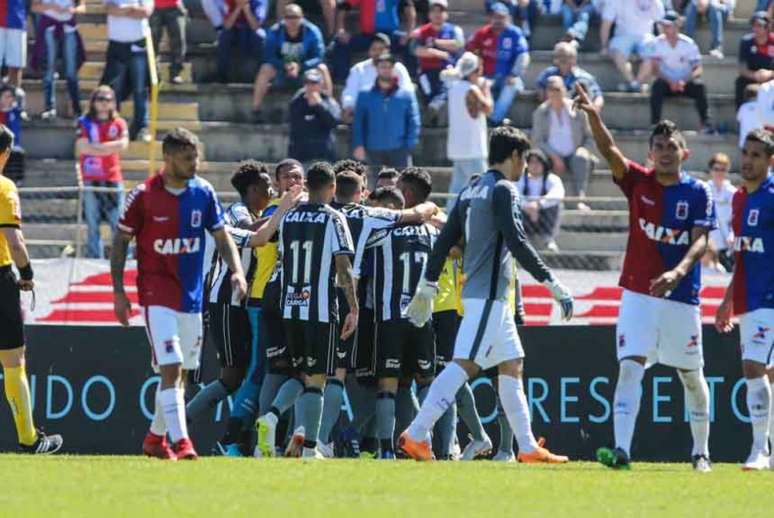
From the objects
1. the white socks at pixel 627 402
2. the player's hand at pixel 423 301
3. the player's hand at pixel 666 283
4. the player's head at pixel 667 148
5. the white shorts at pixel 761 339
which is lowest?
the white socks at pixel 627 402

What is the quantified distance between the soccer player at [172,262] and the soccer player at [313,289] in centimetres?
155

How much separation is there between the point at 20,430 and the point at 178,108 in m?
11.5

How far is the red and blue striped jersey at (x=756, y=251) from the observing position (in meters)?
13.9

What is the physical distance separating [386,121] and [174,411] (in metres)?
11.0

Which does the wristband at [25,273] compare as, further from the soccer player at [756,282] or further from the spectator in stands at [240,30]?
the spectator in stands at [240,30]

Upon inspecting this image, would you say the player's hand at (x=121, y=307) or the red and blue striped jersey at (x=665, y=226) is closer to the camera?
the player's hand at (x=121, y=307)

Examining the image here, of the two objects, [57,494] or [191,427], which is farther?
[191,427]

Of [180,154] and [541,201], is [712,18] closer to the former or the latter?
[541,201]

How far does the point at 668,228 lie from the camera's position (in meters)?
13.4

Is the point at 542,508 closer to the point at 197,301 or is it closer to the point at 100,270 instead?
the point at 197,301

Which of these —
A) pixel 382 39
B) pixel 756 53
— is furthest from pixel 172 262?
pixel 756 53

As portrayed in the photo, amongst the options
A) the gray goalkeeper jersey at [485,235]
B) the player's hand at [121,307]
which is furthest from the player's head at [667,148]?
the player's hand at [121,307]

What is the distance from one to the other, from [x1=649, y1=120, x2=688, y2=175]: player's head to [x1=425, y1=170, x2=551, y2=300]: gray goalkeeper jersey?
98 centimetres

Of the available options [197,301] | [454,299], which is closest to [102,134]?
[454,299]
